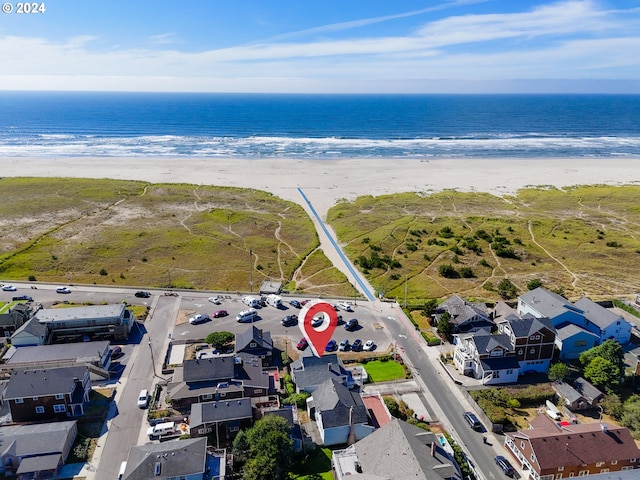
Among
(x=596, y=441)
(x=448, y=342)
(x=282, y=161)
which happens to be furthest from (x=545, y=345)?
(x=282, y=161)

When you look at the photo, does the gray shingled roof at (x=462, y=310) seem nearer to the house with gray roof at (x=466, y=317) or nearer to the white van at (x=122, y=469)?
the house with gray roof at (x=466, y=317)

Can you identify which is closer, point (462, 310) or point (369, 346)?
point (369, 346)

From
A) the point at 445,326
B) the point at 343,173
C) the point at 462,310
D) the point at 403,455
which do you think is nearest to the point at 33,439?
the point at 403,455

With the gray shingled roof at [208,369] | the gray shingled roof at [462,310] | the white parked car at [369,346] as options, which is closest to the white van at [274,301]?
A: the white parked car at [369,346]

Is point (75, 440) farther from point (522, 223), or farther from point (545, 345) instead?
point (522, 223)

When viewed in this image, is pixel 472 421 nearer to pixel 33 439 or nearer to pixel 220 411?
pixel 220 411

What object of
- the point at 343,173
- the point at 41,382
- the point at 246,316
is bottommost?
the point at 246,316
